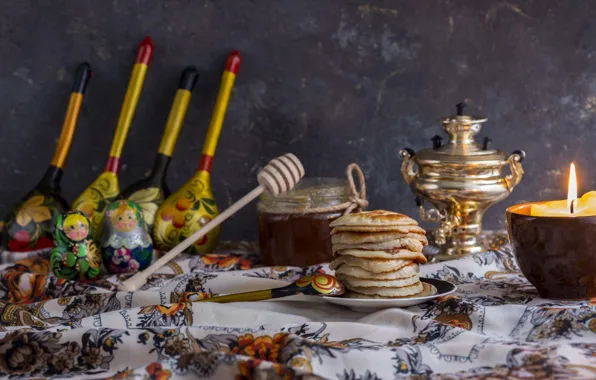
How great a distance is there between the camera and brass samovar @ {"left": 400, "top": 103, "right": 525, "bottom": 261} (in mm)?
1604

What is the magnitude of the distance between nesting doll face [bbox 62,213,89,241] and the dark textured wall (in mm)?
436

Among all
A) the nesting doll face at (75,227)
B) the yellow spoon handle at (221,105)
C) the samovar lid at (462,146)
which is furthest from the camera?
the yellow spoon handle at (221,105)

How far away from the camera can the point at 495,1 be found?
1.83m

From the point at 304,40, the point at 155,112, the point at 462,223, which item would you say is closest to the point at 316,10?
the point at 304,40

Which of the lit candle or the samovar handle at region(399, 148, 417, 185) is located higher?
the samovar handle at region(399, 148, 417, 185)

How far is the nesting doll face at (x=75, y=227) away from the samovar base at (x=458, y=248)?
2.18ft

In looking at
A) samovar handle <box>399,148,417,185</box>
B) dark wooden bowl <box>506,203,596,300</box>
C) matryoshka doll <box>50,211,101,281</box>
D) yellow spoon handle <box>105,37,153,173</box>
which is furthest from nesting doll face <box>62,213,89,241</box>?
dark wooden bowl <box>506,203,596,300</box>

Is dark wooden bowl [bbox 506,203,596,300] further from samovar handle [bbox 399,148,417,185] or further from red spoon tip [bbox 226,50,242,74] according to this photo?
red spoon tip [bbox 226,50,242,74]

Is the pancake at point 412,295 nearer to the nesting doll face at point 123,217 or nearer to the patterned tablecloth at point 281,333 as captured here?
the patterned tablecloth at point 281,333

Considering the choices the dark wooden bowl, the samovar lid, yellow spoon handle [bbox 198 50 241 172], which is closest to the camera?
the dark wooden bowl

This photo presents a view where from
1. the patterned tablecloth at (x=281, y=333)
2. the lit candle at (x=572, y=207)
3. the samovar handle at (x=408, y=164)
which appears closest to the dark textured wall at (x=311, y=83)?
the samovar handle at (x=408, y=164)

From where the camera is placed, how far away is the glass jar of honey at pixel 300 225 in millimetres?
1591

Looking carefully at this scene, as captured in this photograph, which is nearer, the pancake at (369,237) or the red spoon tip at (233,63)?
the pancake at (369,237)

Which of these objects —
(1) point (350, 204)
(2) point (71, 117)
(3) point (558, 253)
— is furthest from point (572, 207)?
(2) point (71, 117)
